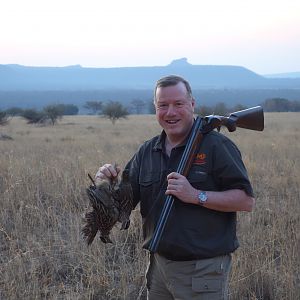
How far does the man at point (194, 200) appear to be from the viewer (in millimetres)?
2883

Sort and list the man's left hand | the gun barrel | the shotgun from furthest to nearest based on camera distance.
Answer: the gun barrel < the shotgun < the man's left hand

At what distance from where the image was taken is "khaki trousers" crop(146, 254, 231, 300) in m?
2.95

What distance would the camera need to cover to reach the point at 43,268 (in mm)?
4836

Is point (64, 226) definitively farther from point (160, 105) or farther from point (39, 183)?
point (160, 105)

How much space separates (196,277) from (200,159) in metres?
0.67

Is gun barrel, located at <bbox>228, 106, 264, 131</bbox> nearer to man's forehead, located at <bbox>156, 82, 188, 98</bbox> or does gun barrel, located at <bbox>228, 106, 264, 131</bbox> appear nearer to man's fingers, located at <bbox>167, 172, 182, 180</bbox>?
man's forehead, located at <bbox>156, 82, 188, 98</bbox>

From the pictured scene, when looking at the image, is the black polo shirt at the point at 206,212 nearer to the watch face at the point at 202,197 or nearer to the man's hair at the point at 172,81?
the watch face at the point at 202,197

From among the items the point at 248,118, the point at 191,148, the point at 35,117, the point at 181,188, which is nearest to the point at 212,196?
the point at 181,188

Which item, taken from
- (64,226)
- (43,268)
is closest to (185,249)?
(43,268)

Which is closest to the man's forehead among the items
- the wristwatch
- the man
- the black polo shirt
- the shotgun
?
the man

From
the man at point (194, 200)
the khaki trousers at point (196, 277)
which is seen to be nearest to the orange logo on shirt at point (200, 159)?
the man at point (194, 200)

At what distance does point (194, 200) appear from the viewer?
2.81 metres

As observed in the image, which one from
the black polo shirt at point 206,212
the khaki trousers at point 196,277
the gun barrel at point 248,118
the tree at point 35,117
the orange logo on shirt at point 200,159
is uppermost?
the gun barrel at point 248,118

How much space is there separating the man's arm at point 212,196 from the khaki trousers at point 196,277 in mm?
320
